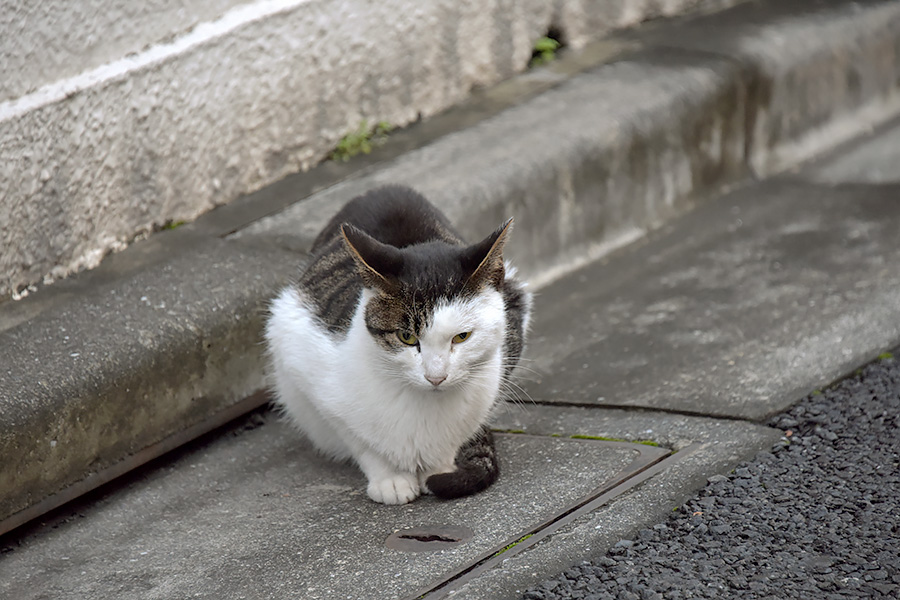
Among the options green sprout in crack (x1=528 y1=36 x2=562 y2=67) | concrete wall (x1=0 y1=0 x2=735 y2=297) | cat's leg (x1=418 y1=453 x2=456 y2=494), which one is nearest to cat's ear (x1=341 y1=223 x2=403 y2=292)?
cat's leg (x1=418 y1=453 x2=456 y2=494)

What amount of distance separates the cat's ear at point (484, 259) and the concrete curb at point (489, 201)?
3.81 ft

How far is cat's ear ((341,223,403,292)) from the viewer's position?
297 cm

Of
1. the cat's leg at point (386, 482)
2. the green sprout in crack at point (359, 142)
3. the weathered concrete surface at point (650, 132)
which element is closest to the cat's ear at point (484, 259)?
the cat's leg at point (386, 482)

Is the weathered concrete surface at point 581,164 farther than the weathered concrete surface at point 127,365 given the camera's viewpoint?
Yes

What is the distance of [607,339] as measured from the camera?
429 cm

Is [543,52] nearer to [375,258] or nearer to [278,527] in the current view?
[375,258]

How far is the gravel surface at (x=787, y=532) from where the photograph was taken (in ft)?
8.67

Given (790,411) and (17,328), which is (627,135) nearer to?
(790,411)

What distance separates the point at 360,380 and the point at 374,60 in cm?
246

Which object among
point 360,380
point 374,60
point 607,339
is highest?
point 374,60

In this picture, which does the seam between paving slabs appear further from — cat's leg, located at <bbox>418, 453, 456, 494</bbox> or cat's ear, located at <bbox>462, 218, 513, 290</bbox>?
cat's ear, located at <bbox>462, 218, 513, 290</bbox>

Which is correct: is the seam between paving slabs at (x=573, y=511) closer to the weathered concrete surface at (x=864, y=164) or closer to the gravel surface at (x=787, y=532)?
the gravel surface at (x=787, y=532)

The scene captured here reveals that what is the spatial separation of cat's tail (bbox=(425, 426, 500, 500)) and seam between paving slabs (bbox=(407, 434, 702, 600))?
0.94 feet

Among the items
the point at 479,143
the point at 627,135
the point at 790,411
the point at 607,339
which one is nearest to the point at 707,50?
the point at 627,135
